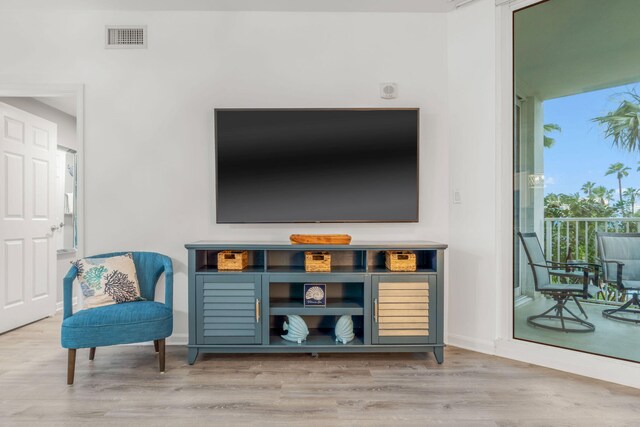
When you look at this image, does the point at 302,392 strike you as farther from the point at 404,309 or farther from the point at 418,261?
the point at 418,261

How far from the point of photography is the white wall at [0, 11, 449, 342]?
2.99 metres

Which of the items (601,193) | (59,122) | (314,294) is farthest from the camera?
(59,122)

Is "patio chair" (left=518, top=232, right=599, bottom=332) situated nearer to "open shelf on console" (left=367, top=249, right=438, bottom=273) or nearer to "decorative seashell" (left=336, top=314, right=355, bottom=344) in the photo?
"open shelf on console" (left=367, top=249, right=438, bottom=273)

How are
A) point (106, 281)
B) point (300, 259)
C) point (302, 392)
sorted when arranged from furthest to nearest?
point (300, 259), point (106, 281), point (302, 392)

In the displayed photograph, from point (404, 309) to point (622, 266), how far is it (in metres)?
1.40

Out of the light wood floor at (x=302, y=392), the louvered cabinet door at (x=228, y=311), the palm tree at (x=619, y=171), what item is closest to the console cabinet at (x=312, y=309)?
the louvered cabinet door at (x=228, y=311)

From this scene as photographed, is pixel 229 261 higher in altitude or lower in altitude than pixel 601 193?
lower

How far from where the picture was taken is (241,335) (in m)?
2.58

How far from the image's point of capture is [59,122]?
4367 millimetres

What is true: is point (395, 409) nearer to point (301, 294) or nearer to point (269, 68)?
point (301, 294)

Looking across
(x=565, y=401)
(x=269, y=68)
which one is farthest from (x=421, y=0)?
(x=565, y=401)

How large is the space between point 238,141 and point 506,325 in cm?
244

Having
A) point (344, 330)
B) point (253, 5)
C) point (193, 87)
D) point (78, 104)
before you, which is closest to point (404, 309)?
point (344, 330)

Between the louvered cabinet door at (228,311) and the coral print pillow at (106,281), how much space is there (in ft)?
1.60
